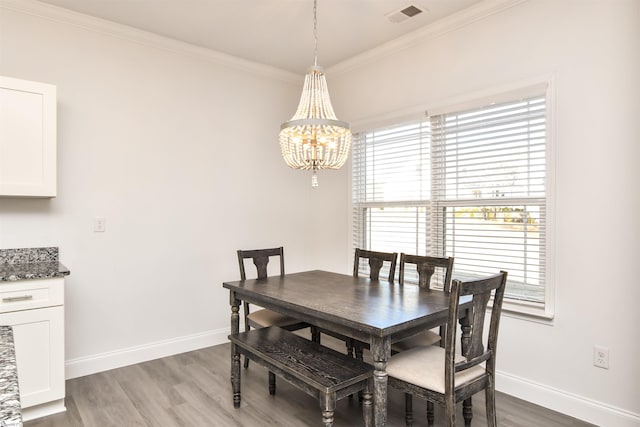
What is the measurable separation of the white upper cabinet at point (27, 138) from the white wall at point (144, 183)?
0.36 metres

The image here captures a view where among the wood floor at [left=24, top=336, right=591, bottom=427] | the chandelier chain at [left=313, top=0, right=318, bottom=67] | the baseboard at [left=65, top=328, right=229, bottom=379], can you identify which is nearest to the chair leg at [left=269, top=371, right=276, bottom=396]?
the wood floor at [left=24, top=336, right=591, bottom=427]

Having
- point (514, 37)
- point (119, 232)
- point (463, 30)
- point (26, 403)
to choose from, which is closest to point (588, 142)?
point (514, 37)

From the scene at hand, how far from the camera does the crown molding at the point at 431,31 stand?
2936 millimetres

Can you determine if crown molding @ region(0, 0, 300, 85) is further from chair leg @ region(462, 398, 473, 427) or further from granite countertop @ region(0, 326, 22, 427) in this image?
chair leg @ region(462, 398, 473, 427)

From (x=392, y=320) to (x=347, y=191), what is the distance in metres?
2.41

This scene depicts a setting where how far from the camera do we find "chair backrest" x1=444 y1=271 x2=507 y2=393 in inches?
72.2

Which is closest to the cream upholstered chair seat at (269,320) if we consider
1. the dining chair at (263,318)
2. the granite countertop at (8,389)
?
the dining chair at (263,318)

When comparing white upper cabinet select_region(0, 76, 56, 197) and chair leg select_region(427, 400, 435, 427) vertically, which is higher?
white upper cabinet select_region(0, 76, 56, 197)

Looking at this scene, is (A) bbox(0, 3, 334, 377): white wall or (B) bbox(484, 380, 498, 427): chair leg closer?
(B) bbox(484, 380, 498, 427): chair leg

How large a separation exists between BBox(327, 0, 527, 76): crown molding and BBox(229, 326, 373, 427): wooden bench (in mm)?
2665

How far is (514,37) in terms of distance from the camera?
2.85 metres

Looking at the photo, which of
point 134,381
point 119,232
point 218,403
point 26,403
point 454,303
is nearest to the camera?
point 454,303

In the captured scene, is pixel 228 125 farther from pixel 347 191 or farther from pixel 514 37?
pixel 514 37

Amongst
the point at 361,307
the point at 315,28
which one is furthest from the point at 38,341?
the point at 315,28
